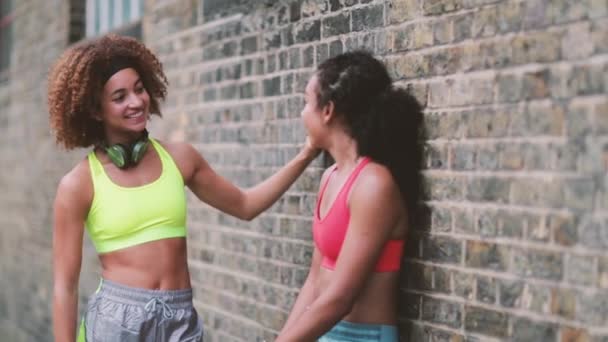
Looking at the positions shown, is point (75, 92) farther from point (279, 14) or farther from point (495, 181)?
point (495, 181)

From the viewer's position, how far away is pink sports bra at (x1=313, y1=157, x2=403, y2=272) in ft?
10.1

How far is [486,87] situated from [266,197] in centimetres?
130

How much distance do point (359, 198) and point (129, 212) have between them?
0.97 meters

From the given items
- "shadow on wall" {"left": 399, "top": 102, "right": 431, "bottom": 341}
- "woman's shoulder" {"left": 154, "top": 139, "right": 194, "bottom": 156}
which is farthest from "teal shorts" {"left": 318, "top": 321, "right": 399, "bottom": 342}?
"woman's shoulder" {"left": 154, "top": 139, "right": 194, "bottom": 156}

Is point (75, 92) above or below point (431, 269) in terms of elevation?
above

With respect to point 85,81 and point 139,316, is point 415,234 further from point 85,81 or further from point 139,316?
point 85,81

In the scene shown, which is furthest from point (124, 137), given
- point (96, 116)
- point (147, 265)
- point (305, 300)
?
point (305, 300)

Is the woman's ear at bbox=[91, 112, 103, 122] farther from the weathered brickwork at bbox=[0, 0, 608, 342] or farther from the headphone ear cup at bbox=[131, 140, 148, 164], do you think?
the weathered brickwork at bbox=[0, 0, 608, 342]

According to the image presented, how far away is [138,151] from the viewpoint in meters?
3.33

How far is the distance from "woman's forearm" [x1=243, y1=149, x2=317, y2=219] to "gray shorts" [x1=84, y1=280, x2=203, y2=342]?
61 centimetres

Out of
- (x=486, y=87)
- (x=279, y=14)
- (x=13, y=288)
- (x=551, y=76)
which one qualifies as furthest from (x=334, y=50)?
(x=13, y=288)

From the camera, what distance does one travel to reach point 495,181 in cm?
288

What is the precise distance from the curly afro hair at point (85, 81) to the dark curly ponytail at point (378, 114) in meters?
0.85

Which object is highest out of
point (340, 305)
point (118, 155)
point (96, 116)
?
point (96, 116)
